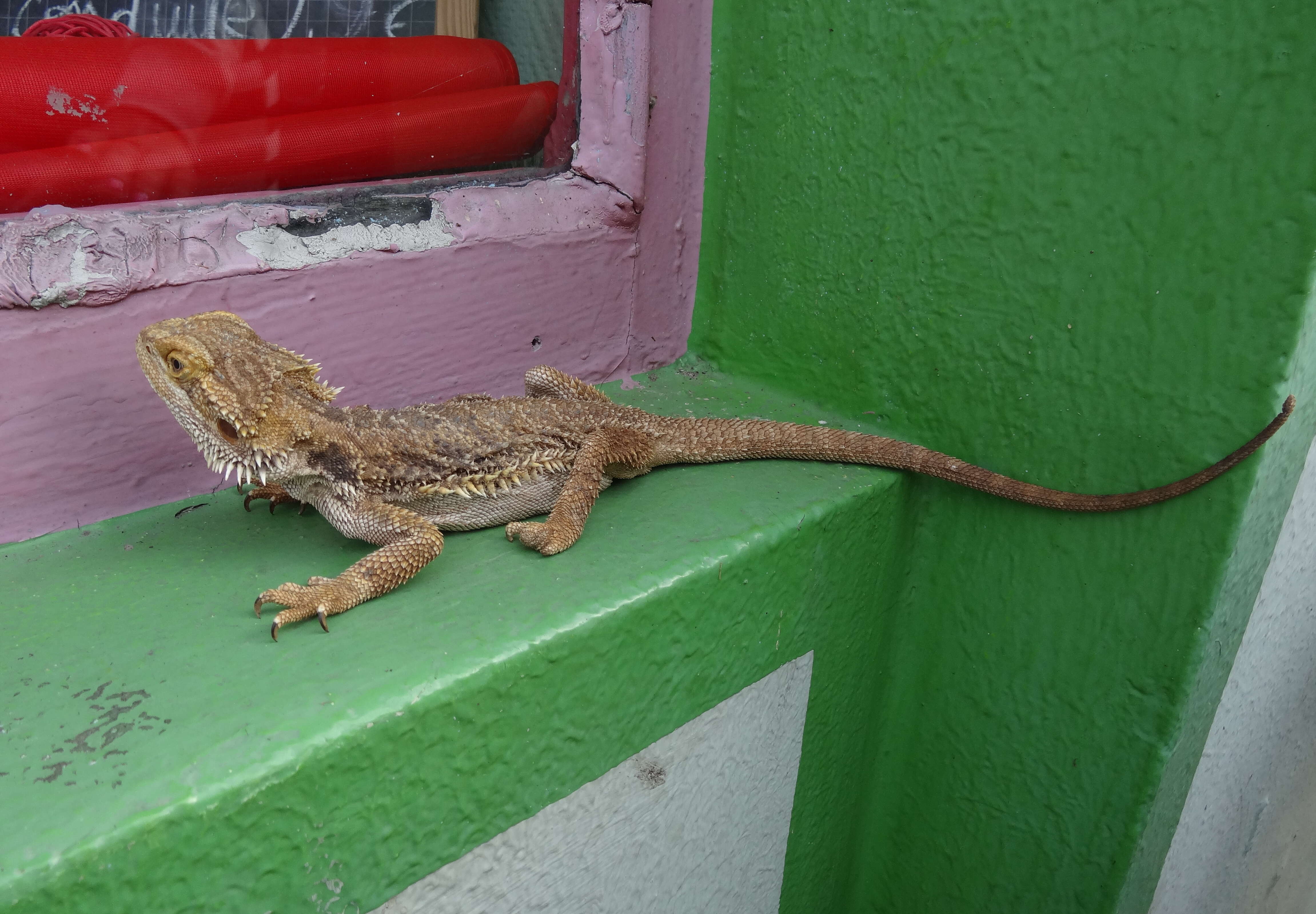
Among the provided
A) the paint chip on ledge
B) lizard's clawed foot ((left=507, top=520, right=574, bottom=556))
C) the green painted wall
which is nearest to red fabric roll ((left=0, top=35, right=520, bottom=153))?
the paint chip on ledge

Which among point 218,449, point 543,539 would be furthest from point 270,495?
point 543,539

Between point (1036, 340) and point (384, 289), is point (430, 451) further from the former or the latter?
point (1036, 340)

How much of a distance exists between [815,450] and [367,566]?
1142 mm

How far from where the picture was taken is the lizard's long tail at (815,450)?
216 cm

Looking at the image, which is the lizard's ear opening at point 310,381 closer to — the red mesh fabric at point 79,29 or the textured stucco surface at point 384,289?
the textured stucco surface at point 384,289

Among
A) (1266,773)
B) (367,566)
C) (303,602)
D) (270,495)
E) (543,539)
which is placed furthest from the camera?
(1266,773)

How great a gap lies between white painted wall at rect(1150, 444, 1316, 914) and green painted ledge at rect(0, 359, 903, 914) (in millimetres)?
942

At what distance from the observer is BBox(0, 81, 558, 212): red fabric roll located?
178 cm

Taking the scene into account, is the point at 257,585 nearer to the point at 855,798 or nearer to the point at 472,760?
the point at 472,760

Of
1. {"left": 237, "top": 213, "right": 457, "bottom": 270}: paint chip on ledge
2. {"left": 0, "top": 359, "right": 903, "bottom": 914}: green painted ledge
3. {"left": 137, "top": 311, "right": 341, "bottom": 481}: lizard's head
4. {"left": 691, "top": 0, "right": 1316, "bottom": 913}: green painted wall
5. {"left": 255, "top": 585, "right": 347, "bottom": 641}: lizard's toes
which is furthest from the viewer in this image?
{"left": 237, "top": 213, "right": 457, "bottom": 270}: paint chip on ledge

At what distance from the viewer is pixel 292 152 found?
2076mm

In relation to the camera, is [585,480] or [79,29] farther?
[585,480]

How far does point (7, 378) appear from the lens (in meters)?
1.66

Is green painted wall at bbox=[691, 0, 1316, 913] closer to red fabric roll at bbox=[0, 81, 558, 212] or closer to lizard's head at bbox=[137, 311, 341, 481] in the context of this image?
red fabric roll at bbox=[0, 81, 558, 212]
